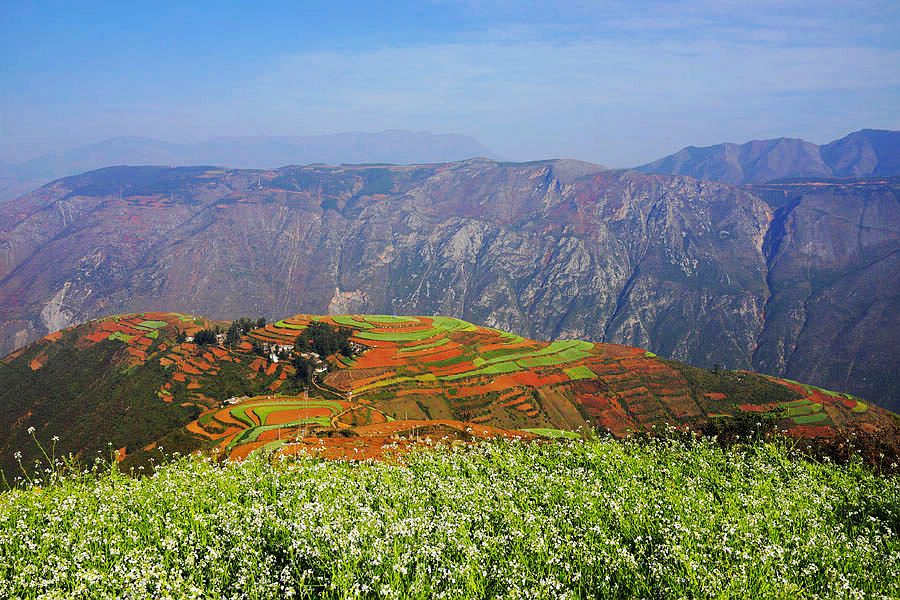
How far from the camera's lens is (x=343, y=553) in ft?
Result: 21.7

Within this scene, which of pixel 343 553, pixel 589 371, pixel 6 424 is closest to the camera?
pixel 343 553

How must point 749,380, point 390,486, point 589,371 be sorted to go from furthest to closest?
point 749,380 → point 589,371 → point 390,486

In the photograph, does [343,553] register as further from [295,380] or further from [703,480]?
[295,380]

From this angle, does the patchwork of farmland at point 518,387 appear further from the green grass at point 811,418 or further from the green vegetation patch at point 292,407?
the green vegetation patch at point 292,407

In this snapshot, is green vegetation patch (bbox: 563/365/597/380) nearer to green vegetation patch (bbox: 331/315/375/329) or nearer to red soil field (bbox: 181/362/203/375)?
green vegetation patch (bbox: 331/315/375/329)

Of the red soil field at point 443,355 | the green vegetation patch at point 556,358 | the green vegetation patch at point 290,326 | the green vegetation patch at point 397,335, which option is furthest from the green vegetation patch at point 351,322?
the green vegetation patch at point 556,358

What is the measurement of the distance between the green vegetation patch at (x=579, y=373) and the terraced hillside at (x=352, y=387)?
1.34 feet

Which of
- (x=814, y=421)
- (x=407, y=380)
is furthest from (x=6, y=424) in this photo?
(x=814, y=421)

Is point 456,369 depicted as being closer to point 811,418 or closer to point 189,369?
point 189,369

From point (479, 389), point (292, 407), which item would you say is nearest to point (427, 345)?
point (479, 389)

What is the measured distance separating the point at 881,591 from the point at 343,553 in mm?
7089

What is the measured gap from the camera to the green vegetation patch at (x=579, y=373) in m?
94.6

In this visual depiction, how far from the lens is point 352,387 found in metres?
83.2

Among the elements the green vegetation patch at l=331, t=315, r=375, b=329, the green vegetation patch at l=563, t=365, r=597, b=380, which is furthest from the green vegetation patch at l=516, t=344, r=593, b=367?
the green vegetation patch at l=331, t=315, r=375, b=329
